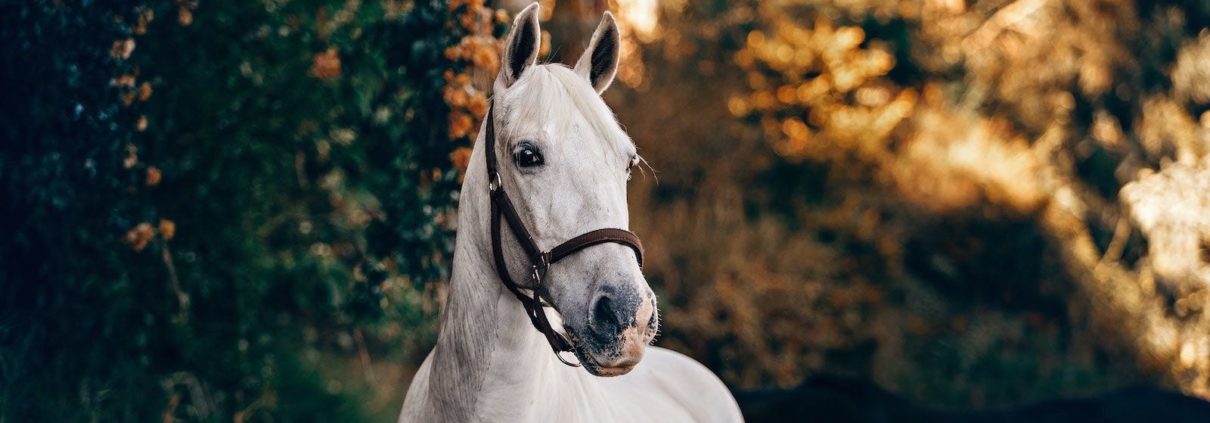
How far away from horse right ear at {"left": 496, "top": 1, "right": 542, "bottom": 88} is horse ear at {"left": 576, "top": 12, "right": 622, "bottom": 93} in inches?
5.5

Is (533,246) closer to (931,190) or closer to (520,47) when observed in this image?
(520,47)

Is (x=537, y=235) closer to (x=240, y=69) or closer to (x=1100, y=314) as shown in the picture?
(x=240, y=69)

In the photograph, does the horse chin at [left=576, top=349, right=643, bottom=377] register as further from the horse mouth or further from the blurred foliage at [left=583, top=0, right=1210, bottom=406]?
the blurred foliage at [left=583, top=0, right=1210, bottom=406]

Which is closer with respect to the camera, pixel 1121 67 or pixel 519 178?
pixel 519 178

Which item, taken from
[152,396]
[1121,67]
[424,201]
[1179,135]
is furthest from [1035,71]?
[152,396]

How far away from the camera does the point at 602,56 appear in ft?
8.14

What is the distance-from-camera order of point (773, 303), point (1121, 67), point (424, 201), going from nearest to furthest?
point (424, 201) < point (773, 303) < point (1121, 67)

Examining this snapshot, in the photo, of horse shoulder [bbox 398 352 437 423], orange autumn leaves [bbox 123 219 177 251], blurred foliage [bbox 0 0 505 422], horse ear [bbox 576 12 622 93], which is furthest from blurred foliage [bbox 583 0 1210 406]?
horse ear [bbox 576 12 622 93]

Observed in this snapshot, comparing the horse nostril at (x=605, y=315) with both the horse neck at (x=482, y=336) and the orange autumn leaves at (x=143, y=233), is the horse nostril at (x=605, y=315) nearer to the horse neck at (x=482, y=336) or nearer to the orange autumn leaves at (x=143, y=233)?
the horse neck at (x=482, y=336)

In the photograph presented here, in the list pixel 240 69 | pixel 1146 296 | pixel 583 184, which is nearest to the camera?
pixel 583 184

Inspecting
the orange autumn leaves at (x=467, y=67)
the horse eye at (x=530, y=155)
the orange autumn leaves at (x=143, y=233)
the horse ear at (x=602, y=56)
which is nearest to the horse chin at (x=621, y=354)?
the horse eye at (x=530, y=155)

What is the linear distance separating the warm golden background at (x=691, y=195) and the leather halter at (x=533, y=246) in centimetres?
149

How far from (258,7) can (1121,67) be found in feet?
29.7

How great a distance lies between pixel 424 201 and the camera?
389cm
